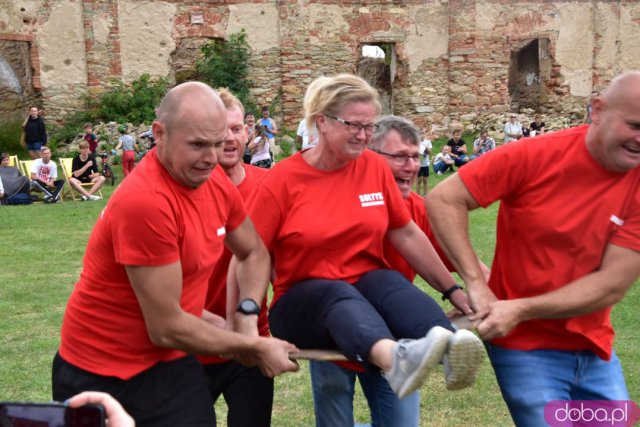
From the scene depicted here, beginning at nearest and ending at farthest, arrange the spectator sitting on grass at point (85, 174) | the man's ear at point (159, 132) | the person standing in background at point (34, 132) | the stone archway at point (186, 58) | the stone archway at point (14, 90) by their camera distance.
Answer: the man's ear at point (159, 132) < the spectator sitting on grass at point (85, 174) < the person standing in background at point (34, 132) < the stone archway at point (14, 90) < the stone archway at point (186, 58)

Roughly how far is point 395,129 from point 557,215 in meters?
1.07

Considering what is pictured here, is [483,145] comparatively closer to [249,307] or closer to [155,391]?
[249,307]

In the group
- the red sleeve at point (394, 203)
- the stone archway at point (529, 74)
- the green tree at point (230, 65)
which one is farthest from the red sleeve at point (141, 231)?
the stone archway at point (529, 74)

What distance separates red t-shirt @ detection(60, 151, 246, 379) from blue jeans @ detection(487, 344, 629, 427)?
1379 millimetres

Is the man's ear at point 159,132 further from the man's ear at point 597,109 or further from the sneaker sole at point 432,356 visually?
the man's ear at point 597,109

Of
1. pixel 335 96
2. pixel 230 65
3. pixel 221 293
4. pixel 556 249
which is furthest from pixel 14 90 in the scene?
pixel 556 249

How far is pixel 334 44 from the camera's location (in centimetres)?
2317

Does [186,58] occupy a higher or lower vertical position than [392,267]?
higher

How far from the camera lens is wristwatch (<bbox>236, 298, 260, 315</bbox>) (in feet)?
11.8

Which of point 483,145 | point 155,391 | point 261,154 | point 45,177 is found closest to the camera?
point 155,391

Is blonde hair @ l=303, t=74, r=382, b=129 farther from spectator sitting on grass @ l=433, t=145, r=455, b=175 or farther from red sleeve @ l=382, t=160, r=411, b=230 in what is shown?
spectator sitting on grass @ l=433, t=145, r=455, b=175

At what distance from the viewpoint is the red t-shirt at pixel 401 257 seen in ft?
13.0

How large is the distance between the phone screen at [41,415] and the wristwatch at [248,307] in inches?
65.4

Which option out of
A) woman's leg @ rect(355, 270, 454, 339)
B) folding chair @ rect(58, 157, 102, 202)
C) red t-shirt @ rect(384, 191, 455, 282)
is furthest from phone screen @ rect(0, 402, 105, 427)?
folding chair @ rect(58, 157, 102, 202)
